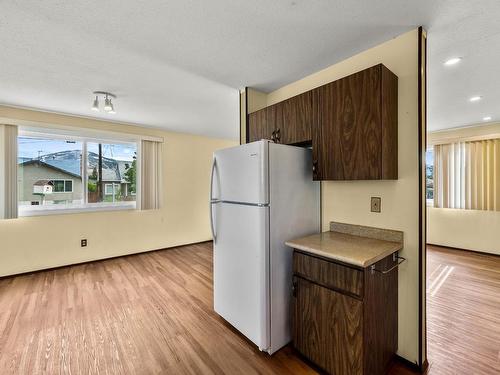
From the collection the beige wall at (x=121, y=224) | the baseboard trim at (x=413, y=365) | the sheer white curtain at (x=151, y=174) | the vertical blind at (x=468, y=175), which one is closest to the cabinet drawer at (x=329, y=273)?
the baseboard trim at (x=413, y=365)

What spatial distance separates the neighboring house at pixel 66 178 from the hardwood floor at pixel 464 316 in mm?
4724

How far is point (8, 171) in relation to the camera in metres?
3.18

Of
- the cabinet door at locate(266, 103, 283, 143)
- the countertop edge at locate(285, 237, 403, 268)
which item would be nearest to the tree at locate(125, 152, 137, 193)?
the cabinet door at locate(266, 103, 283, 143)

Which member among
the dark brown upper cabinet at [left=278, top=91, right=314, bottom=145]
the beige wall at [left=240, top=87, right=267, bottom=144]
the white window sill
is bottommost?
the white window sill

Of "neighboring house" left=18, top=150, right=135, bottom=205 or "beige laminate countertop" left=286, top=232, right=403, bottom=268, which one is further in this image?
"neighboring house" left=18, top=150, right=135, bottom=205

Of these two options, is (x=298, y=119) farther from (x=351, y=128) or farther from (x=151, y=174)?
(x=151, y=174)

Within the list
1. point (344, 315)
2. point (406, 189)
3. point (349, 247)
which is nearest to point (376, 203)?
point (406, 189)

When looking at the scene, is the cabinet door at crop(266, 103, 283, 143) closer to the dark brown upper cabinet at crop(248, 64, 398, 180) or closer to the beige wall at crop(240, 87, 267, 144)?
the dark brown upper cabinet at crop(248, 64, 398, 180)

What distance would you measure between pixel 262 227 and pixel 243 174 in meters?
0.48

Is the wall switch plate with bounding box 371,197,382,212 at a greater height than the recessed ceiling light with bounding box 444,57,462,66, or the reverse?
the recessed ceiling light with bounding box 444,57,462,66

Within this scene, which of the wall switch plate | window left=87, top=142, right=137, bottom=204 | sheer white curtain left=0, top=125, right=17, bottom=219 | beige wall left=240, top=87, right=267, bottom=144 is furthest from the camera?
window left=87, top=142, right=137, bottom=204

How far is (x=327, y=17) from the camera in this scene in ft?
5.12

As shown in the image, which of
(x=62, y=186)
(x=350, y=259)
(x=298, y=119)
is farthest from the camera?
(x=62, y=186)

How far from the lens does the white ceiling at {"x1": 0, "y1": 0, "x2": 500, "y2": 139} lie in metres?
1.47
